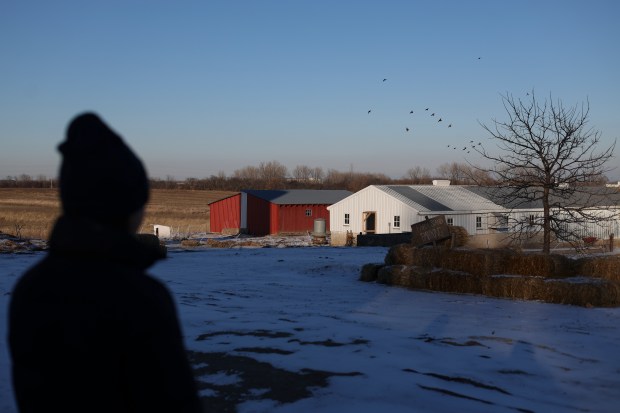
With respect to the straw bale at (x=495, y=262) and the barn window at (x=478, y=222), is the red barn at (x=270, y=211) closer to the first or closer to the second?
the barn window at (x=478, y=222)

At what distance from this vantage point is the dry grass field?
56.3 meters

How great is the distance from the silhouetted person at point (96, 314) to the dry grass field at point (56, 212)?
44427mm

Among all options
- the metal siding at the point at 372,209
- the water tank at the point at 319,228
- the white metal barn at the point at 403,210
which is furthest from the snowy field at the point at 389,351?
the water tank at the point at 319,228

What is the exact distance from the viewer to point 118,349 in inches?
88.4

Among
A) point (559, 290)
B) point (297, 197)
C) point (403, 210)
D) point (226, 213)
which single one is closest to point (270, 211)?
point (297, 197)

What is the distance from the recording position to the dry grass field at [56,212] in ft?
185

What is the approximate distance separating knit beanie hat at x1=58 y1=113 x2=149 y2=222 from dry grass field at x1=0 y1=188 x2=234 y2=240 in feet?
146

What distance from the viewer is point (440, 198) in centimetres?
4850

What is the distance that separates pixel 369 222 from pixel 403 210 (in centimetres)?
434

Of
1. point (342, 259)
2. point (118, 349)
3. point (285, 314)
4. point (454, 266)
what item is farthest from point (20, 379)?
point (342, 259)

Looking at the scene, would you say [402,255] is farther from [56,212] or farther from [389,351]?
[56,212]

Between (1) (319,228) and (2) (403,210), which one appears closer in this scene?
(2) (403,210)

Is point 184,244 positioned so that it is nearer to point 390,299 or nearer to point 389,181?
point 390,299

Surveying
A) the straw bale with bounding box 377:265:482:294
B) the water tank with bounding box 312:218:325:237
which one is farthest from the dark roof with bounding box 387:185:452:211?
the straw bale with bounding box 377:265:482:294
